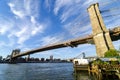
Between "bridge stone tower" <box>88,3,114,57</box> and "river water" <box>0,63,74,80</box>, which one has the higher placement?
"bridge stone tower" <box>88,3,114,57</box>

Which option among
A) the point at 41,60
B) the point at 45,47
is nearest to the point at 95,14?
the point at 45,47

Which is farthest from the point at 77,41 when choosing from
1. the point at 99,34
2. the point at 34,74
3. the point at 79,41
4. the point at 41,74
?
the point at 34,74

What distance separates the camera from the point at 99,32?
4734 centimetres

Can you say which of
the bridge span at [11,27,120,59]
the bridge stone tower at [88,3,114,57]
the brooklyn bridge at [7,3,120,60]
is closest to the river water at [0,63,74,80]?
the bridge stone tower at [88,3,114,57]

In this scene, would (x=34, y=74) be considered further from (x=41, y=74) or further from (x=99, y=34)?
(x=99, y=34)

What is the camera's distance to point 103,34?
153ft

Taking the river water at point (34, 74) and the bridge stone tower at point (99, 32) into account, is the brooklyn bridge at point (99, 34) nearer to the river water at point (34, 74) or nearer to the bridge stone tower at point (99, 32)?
the bridge stone tower at point (99, 32)

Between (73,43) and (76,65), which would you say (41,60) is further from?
(76,65)

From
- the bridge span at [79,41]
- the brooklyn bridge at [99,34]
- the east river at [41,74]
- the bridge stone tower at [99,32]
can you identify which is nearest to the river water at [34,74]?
the east river at [41,74]

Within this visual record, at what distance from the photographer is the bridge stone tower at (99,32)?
4434 cm

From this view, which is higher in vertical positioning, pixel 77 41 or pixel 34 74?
pixel 77 41

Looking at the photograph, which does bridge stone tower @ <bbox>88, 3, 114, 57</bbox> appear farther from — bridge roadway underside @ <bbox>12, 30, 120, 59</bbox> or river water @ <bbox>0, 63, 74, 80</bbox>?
river water @ <bbox>0, 63, 74, 80</bbox>

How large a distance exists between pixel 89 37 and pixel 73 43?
10699 mm

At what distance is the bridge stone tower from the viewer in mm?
44344
